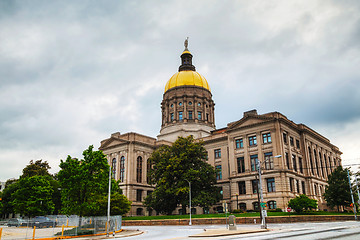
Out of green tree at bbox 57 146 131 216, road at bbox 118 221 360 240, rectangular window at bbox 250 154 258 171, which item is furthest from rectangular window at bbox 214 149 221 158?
road at bbox 118 221 360 240

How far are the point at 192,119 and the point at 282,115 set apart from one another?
32.6m

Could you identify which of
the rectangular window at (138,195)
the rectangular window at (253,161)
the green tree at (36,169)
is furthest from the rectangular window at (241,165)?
the green tree at (36,169)

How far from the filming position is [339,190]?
54.8 metres

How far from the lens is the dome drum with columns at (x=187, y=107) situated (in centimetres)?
8819

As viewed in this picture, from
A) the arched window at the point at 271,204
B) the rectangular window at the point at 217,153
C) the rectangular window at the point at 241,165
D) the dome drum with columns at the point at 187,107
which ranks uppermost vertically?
the dome drum with columns at the point at 187,107

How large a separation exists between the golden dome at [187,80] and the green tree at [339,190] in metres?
48.8

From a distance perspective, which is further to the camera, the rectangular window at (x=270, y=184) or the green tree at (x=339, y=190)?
the rectangular window at (x=270, y=184)

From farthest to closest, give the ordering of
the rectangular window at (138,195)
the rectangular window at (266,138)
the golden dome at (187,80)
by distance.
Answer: the golden dome at (187,80) → the rectangular window at (138,195) → the rectangular window at (266,138)

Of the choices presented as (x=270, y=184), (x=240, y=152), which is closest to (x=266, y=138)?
(x=240, y=152)

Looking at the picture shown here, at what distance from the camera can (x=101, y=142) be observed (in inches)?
3381

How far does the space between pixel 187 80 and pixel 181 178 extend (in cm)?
4300

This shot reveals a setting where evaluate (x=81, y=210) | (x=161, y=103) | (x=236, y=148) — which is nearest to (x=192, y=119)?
(x=161, y=103)

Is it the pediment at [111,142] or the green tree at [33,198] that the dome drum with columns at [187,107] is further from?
the green tree at [33,198]

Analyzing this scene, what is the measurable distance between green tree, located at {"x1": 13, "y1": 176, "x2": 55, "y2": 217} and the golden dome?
47713 millimetres
